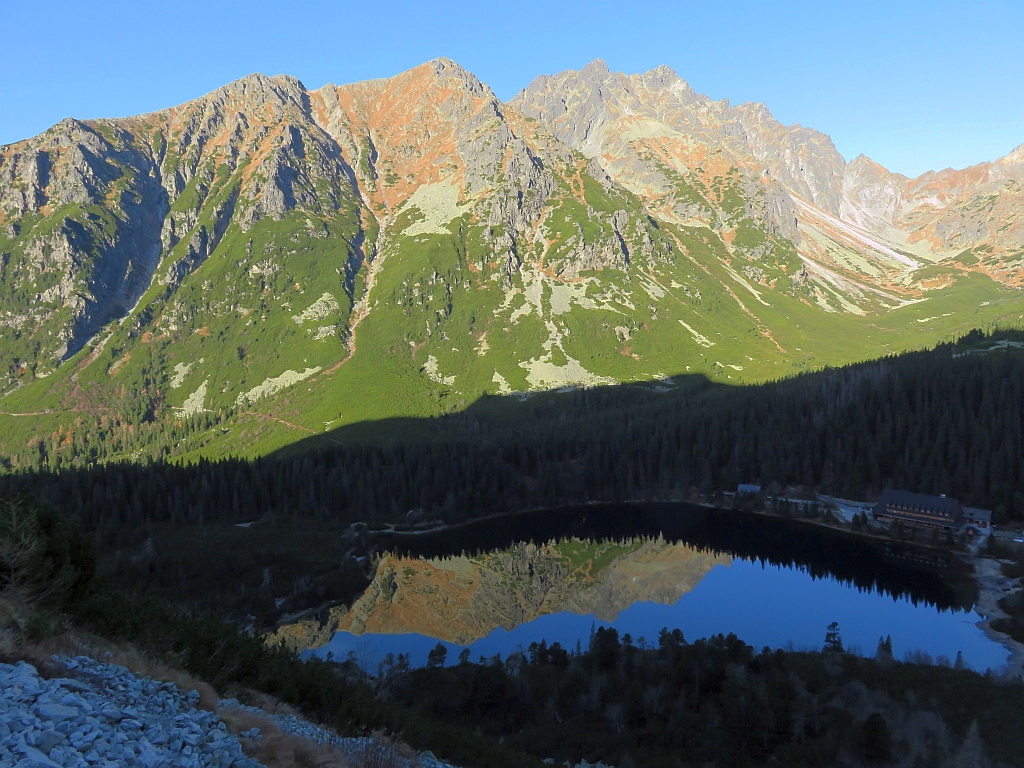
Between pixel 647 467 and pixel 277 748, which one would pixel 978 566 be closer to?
pixel 647 467

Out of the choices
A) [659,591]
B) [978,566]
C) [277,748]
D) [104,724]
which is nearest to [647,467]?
[659,591]

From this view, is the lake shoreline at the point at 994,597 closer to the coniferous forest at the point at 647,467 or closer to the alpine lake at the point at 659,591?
the alpine lake at the point at 659,591

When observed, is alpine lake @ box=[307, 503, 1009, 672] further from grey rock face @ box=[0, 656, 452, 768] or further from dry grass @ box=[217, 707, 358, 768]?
grey rock face @ box=[0, 656, 452, 768]

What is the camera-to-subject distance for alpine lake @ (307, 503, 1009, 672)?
279 ft

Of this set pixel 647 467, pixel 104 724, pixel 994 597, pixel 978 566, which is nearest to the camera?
pixel 104 724

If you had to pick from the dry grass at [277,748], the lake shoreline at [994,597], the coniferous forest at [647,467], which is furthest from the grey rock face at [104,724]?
the coniferous forest at [647,467]

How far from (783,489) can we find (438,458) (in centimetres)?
8886

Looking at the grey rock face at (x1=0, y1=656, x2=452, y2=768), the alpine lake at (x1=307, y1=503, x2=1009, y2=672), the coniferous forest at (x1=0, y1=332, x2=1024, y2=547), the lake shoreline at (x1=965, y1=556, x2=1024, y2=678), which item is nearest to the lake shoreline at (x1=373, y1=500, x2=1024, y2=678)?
the lake shoreline at (x1=965, y1=556, x2=1024, y2=678)

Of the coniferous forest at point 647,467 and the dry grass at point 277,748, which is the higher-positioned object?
the dry grass at point 277,748

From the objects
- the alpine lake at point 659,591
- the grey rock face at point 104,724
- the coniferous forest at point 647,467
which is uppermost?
the grey rock face at point 104,724

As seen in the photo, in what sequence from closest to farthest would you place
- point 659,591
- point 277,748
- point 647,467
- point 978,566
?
1. point 277,748
2. point 659,591
3. point 978,566
4. point 647,467

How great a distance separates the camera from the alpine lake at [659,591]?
8500 centimetres

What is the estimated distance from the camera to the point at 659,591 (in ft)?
350

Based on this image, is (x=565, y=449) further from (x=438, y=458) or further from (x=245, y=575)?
(x=245, y=575)
